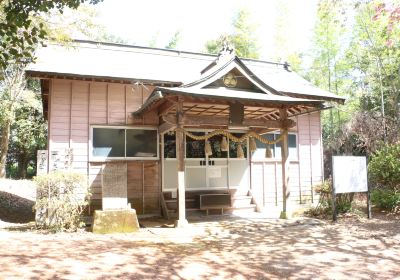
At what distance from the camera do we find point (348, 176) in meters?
9.82

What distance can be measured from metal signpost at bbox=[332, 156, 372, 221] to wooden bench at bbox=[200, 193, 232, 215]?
131 inches

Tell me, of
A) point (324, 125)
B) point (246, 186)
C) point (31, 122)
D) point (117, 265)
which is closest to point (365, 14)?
point (246, 186)

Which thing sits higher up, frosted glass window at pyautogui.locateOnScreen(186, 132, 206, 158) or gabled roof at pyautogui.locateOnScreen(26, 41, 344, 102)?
gabled roof at pyautogui.locateOnScreen(26, 41, 344, 102)

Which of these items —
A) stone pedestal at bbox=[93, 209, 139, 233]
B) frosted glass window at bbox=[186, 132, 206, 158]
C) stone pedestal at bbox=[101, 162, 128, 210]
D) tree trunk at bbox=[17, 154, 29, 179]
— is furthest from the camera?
tree trunk at bbox=[17, 154, 29, 179]

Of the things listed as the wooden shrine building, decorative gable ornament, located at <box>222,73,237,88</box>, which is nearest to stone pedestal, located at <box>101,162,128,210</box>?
the wooden shrine building

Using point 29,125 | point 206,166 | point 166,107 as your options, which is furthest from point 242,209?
point 29,125

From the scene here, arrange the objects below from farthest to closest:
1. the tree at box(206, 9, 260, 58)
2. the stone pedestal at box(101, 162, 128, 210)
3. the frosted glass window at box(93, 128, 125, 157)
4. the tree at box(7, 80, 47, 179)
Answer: the tree at box(206, 9, 260, 58), the tree at box(7, 80, 47, 179), the frosted glass window at box(93, 128, 125, 157), the stone pedestal at box(101, 162, 128, 210)

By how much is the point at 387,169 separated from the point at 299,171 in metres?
3.19

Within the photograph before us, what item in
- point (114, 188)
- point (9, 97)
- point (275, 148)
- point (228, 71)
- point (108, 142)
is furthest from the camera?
point (9, 97)

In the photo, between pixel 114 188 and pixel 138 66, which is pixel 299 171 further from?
pixel 114 188

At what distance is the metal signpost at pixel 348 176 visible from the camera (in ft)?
31.2

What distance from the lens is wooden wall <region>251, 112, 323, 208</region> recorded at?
1263cm

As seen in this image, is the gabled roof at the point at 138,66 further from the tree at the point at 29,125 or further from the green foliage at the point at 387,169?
the tree at the point at 29,125

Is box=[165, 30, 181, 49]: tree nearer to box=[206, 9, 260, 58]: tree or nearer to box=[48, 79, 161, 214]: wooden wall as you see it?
box=[206, 9, 260, 58]: tree
